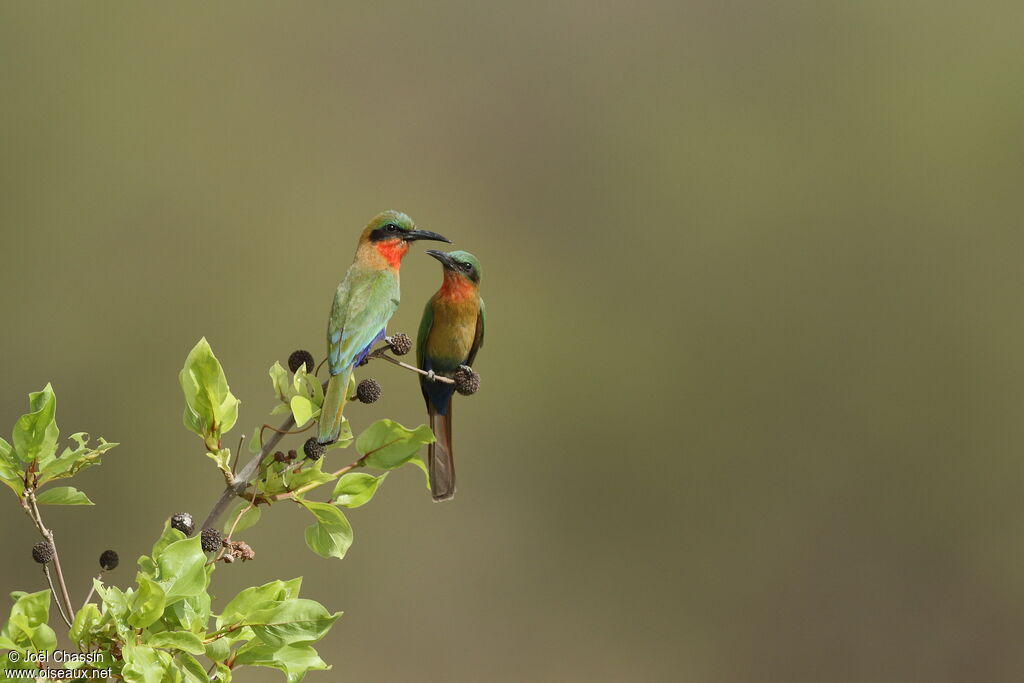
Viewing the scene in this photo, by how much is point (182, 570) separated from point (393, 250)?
4.68 ft

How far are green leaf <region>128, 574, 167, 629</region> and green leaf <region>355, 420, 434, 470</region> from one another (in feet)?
1.60

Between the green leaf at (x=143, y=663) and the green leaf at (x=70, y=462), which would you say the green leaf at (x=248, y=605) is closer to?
the green leaf at (x=143, y=663)

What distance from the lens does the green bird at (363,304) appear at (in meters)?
2.08

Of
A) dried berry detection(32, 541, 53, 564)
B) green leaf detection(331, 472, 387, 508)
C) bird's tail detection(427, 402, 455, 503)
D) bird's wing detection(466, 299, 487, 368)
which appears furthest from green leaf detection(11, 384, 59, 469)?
bird's wing detection(466, 299, 487, 368)

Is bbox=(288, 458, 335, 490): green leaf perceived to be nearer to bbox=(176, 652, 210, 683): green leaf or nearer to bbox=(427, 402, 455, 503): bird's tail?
bbox=(176, 652, 210, 683): green leaf

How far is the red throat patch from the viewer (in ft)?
9.76

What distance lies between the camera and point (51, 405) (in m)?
1.87

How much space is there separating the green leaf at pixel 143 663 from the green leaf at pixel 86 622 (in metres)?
0.07

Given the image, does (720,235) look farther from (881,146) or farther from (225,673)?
→ (225,673)

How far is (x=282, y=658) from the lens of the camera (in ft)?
6.26

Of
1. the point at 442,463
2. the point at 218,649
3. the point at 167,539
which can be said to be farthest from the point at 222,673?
the point at 442,463

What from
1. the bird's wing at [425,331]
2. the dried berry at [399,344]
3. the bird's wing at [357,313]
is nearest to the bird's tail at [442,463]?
the bird's wing at [357,313]

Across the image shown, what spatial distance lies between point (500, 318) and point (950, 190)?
712cm

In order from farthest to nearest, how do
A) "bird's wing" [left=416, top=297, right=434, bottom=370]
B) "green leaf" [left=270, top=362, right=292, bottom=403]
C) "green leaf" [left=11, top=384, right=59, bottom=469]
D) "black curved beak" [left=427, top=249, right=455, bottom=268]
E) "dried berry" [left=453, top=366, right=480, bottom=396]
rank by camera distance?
"bird's wing" [left=416, top=297, right=434, bottom=370] → "black curved beak" [left=427, top=249, right=455, bottom=268] → "dried berry" [left=453, top=366, right=480, bottom=396] → "green leaf" [left=270, top=362, right=292, bottom=403] → "green leaf" [left=11, top=384, right=59, bottom=469]
